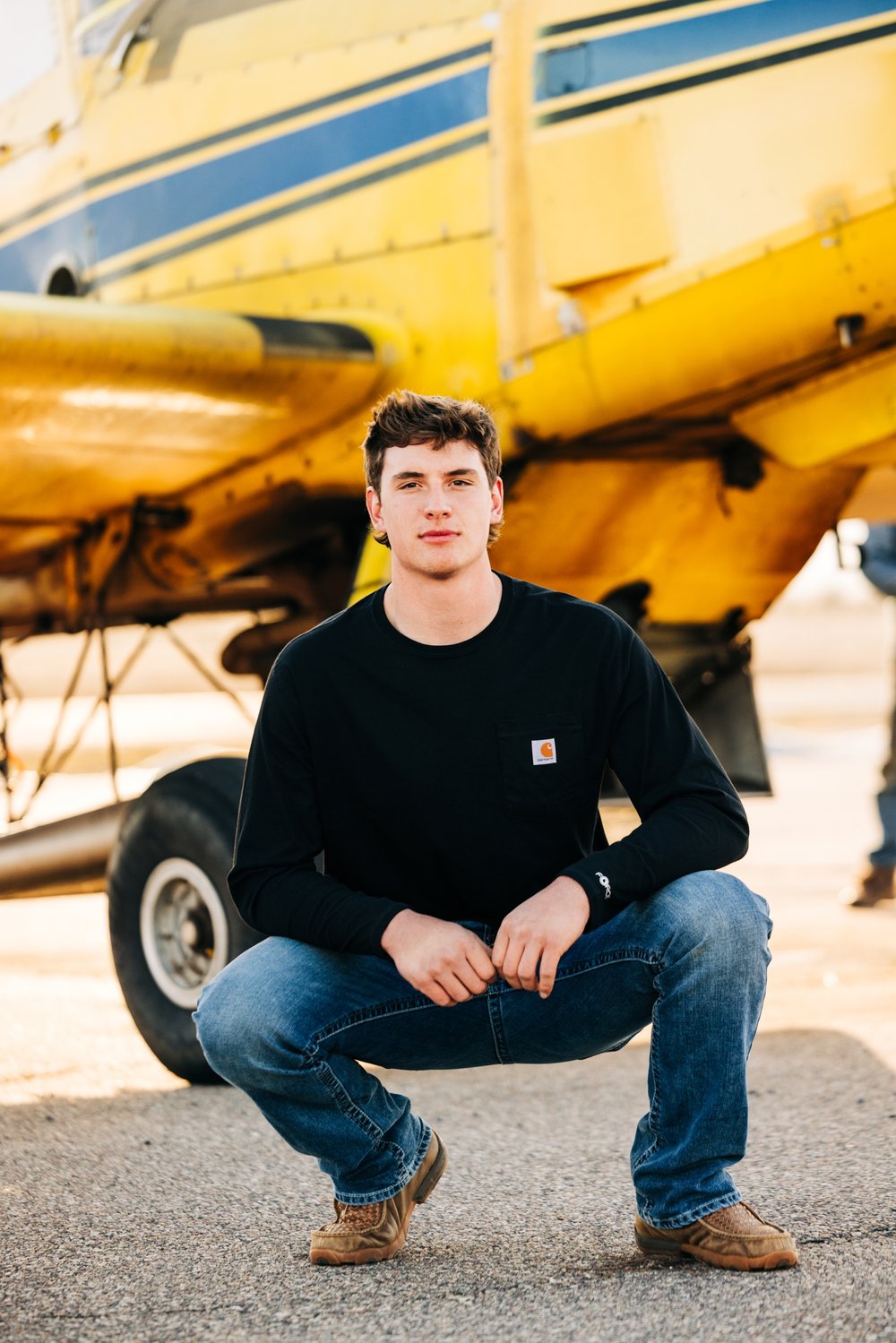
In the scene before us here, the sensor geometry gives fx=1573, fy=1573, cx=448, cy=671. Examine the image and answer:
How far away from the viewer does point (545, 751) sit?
8.18ft

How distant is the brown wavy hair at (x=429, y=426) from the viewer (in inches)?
98.7

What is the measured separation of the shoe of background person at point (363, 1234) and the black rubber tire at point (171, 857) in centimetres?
173

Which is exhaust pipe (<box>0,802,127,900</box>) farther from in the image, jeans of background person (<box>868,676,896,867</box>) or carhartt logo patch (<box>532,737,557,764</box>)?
jeans of background person (<box>868,676,896,867</box>)

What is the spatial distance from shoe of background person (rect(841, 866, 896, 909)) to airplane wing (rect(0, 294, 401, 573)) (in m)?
3.64

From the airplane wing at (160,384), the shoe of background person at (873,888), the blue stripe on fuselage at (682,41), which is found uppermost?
the blue stripe on fuselage at (682,41)

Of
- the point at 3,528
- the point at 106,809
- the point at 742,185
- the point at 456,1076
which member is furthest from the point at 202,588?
the point at 742,185

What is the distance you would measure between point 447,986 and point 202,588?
398cm

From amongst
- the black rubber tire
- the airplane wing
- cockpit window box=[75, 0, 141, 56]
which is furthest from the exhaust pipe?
cockpit window box=[75, 0, 141, 56]

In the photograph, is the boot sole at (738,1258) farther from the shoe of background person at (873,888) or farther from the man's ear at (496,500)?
the shoe of background person at (873,888)

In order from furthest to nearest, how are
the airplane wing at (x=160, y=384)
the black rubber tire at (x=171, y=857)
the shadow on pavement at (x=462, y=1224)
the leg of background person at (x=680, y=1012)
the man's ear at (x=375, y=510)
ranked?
the airplane wing at (x=160, y=384)
the black rubber tire at (x=171, y=857)
the man's ear at (x=375, y=510)
the leg of background person at (x=680, y=1012)
the shadow on pavement at (x=462, y=1224)

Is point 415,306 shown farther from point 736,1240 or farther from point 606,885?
point 736,1240

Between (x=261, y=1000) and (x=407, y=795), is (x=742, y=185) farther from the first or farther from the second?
(x=261, y=1000)

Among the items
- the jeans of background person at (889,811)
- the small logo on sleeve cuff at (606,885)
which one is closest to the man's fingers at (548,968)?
the small logo on sleeve cuff at (606,885)

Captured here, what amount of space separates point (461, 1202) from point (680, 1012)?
A: 79cm
